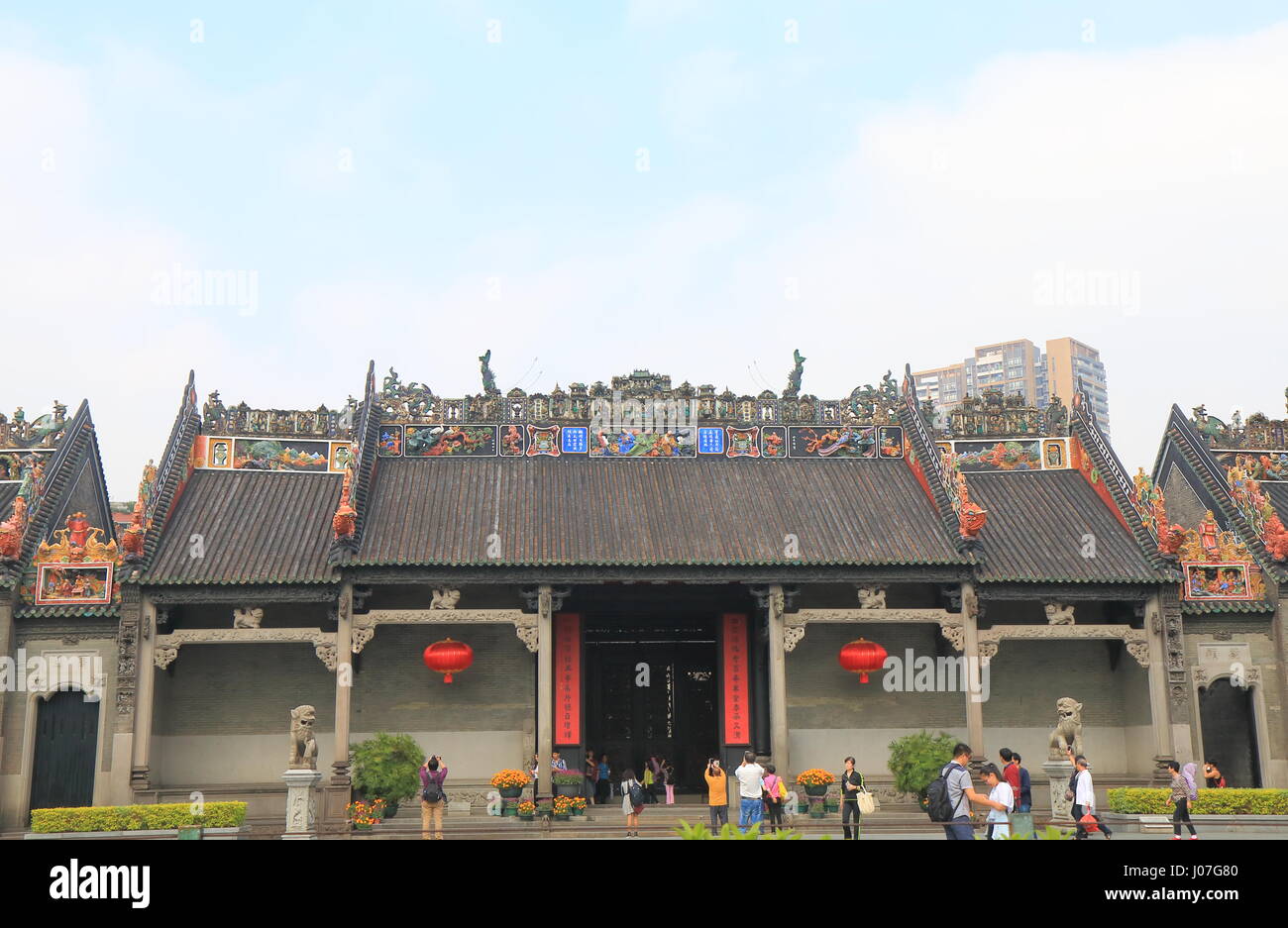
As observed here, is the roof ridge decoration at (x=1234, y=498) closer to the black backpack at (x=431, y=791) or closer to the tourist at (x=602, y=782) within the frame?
the tourist at (x=602, y=782)

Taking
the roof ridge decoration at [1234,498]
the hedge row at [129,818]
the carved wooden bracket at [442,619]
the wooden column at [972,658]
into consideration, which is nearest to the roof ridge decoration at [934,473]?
the wooden column at [972,658]

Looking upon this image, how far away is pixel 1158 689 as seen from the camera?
20781 mm

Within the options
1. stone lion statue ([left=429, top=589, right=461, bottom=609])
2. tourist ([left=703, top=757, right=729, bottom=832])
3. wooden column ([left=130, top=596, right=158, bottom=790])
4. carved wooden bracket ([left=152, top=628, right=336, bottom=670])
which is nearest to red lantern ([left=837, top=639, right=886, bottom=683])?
tourist ([left=703, top=757, right=729, bottom=832])

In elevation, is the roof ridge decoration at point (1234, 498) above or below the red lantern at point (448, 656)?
above

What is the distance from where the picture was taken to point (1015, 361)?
102 m

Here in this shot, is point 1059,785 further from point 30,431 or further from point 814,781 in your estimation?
point 30,431

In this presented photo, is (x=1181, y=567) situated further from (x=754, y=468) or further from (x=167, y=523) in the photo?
(x=167, y=523)

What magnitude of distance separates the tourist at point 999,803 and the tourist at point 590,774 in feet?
34.5

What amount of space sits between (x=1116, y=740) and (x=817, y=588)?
633 cm

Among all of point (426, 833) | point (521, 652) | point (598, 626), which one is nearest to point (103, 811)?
point (426, 833)

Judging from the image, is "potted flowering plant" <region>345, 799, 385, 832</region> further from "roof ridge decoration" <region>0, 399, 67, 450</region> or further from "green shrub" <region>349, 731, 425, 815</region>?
"roof ridge decoration" <region>0, 399, 67, 450</region>

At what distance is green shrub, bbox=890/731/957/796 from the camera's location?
63.7 feet

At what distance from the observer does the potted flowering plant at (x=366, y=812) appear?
18156 mm
